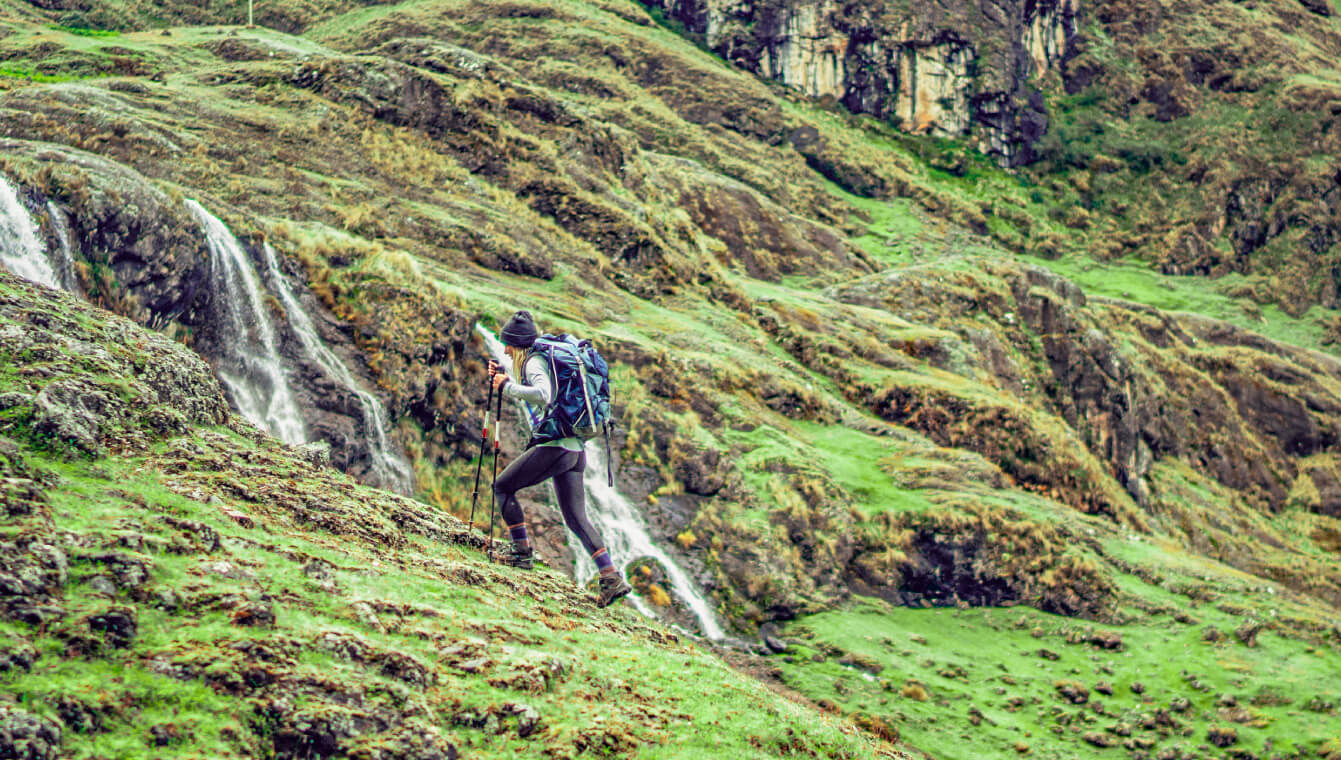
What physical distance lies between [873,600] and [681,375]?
9.65m

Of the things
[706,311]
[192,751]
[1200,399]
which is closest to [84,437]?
[192,751]

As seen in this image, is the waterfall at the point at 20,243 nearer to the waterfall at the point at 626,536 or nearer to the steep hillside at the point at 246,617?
the steep hillside at the point at 246,617

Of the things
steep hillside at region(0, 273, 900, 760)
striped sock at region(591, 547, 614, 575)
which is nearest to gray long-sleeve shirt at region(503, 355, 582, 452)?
striped sock at region(591, 547, 614, 575)

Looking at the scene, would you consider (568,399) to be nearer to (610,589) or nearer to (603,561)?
(603,561)

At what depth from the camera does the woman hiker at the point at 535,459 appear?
1121 cm

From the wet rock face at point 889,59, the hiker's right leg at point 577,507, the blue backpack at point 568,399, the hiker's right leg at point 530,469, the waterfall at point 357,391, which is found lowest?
the waterfall at point 357,391

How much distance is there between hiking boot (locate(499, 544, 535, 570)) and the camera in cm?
1227

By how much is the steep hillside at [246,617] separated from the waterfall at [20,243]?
23.7ft

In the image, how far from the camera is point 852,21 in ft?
365

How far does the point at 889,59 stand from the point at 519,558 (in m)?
110

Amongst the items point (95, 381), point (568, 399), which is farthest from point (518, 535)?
point (95, 381)

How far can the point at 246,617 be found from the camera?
7.19 meters

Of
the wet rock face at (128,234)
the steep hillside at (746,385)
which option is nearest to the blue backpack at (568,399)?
the steep hillside at (746,385)

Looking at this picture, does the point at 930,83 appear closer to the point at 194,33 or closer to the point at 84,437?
the point at 194,33
